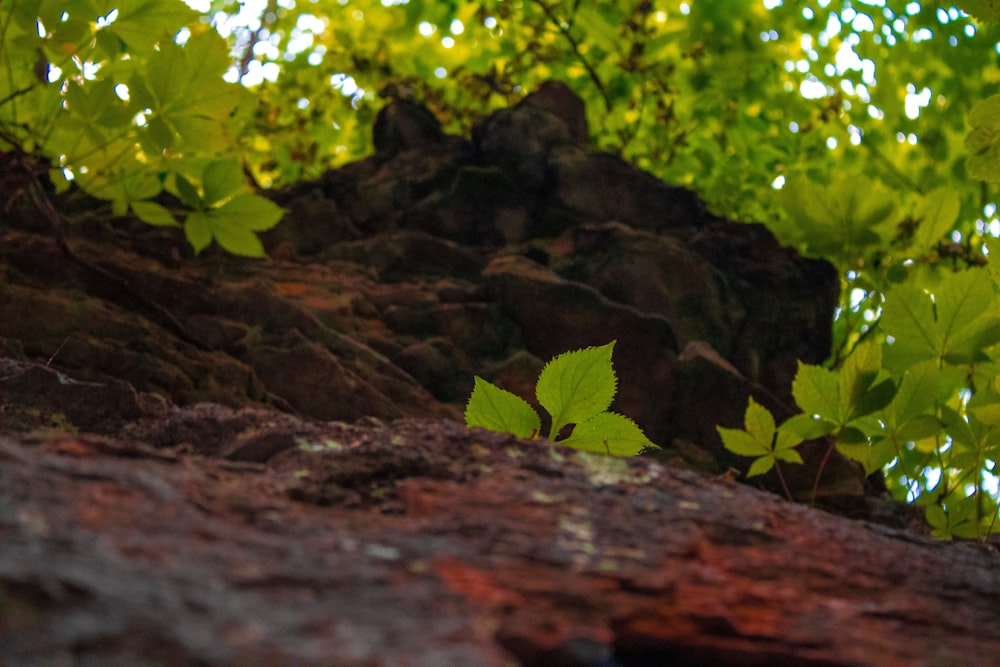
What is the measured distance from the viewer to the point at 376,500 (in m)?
1.07

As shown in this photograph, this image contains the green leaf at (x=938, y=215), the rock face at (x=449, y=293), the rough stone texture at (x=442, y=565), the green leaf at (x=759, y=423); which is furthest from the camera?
the green leaf at (x=938, y=215)

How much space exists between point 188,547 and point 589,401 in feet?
2.83

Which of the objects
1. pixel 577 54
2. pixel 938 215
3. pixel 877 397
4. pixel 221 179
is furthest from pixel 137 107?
pixel 577 54

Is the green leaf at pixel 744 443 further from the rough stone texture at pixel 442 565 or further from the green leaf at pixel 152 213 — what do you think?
the green leaf at pixel 152 213

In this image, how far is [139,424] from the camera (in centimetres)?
157

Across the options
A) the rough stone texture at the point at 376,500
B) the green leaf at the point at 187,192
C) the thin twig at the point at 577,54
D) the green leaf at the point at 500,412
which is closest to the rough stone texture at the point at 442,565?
the rough stone texture at the point at 376,500

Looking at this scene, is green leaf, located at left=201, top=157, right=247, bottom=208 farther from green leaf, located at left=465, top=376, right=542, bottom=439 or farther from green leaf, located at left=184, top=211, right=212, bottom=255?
green leaf, located at left=465, top=376, right=542, bottom=439

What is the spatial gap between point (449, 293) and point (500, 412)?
168 centimetres

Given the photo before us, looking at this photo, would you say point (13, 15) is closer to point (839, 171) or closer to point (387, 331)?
point (387, 331)

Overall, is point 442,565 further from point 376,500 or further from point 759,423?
point 759,423

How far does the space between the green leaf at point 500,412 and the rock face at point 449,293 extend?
102 centimetres

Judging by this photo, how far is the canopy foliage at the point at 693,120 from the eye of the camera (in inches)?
79.1

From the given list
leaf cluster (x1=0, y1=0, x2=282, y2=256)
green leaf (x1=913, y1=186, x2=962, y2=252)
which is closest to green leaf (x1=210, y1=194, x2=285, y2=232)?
leaf cluster (x1=0, y1=0, x2=282, y2=256)

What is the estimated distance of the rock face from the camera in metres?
2.57
